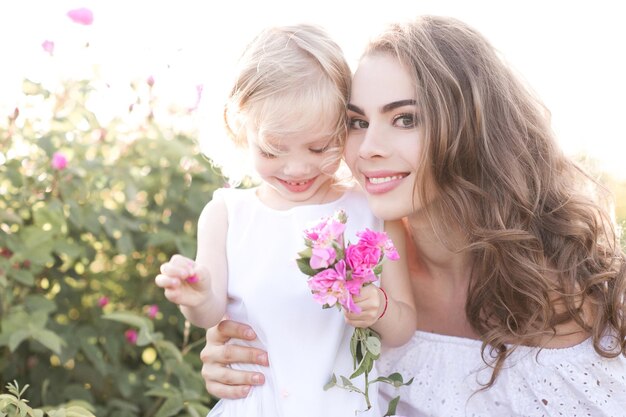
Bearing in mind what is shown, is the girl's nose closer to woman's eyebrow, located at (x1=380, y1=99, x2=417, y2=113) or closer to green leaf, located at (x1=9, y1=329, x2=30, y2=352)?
woman's eyebrow, located at (x1=380, y1=99, x2=417, y2=113)

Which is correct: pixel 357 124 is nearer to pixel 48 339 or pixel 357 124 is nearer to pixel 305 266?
pixel 305 266

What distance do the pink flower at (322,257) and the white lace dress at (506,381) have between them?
0.83 m

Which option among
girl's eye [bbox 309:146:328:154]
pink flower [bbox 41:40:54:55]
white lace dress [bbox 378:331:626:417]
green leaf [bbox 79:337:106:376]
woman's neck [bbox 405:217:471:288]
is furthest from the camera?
pink flower [bbox 41:40:54:55]

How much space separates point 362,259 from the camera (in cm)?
190

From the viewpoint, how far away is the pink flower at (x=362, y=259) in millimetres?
1893

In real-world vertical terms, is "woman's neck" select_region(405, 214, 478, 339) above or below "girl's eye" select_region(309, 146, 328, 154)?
below

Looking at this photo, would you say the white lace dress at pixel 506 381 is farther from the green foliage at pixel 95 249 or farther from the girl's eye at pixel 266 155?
the girl's eye at pixel 266 155

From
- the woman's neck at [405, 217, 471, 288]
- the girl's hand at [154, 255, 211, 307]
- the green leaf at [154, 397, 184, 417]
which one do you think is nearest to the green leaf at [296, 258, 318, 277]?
the girl's hand at [154, 255, 211, 307]

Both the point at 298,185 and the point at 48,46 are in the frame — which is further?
the point at 48,46

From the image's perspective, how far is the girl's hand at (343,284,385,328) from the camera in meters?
2.02

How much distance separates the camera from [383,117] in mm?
2359

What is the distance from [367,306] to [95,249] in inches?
51.7

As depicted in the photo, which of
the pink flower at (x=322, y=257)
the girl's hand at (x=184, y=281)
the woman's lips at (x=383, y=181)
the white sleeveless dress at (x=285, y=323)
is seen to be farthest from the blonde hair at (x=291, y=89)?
the pink flower at (x=322, y=257)

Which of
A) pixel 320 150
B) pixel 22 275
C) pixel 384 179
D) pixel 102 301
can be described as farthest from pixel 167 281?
pixel 102 301
